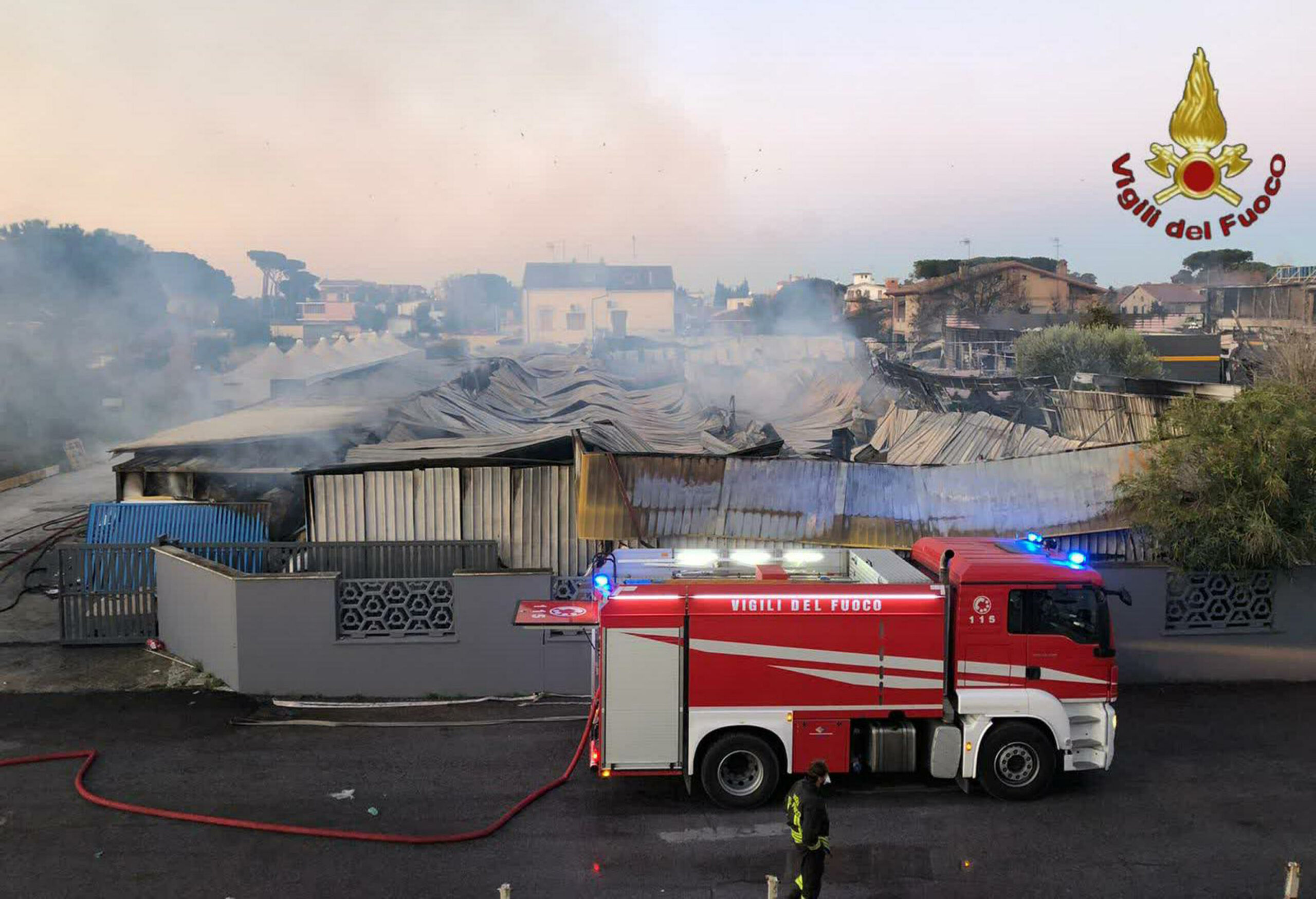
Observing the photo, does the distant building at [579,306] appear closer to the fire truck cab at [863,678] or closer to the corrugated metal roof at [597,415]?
the corrugated metal roof at [597,415]

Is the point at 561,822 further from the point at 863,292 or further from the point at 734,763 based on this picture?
the point at 863,292

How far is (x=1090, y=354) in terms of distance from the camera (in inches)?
1438

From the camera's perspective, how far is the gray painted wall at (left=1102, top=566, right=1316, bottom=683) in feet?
40.9

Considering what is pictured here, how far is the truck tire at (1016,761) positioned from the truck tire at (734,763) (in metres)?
1.95

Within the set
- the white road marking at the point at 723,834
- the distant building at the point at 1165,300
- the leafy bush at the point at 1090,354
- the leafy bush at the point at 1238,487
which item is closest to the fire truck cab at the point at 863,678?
the white road marking at the point at 723,834

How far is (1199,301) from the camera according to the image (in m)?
72.2

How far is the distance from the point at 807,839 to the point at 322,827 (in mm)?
4383

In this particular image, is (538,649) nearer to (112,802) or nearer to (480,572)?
(480,572)

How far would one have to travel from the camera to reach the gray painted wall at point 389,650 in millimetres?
11727

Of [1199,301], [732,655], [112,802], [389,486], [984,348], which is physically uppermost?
[1199,301]

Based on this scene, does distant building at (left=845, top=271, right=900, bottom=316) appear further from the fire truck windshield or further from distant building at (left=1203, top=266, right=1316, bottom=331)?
the fire truck windshield

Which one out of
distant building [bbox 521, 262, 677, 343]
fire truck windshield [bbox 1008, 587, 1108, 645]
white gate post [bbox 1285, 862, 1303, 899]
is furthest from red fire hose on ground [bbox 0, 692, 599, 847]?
distant building [bbox 521, 262, 677, 343]

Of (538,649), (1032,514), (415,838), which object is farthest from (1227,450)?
(415,838)

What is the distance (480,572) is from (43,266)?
1087 inches
